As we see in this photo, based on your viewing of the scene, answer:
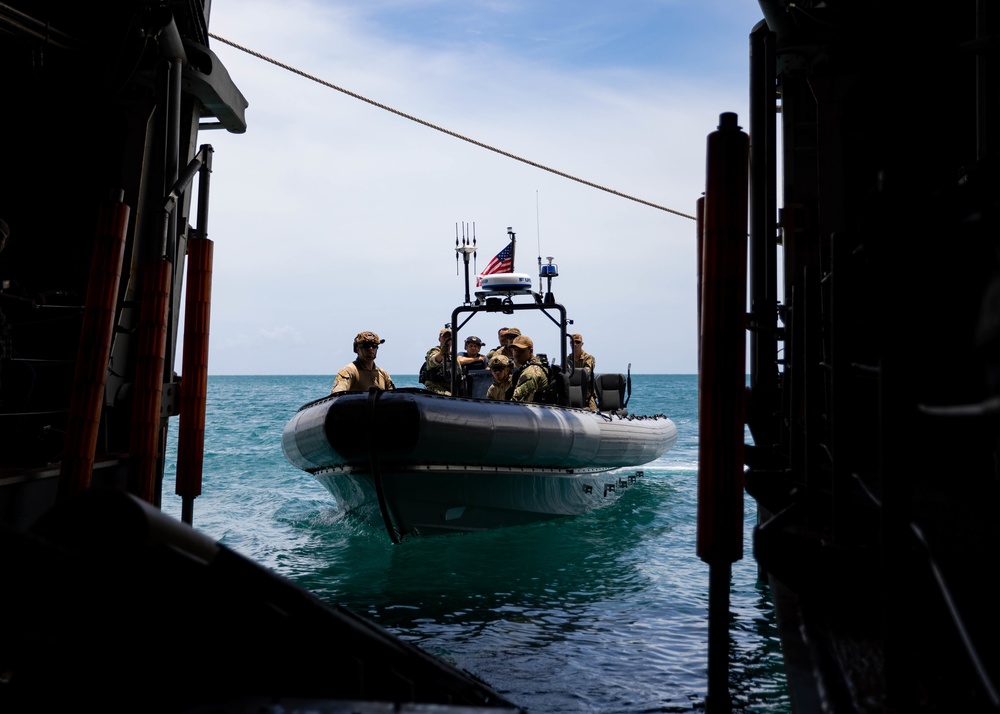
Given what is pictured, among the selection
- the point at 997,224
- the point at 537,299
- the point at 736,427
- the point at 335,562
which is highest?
the point at 537,299

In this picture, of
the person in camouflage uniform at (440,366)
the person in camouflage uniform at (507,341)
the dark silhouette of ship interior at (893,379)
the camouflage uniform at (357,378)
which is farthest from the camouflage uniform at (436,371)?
the dark silhouette of ship interior at (893,379)

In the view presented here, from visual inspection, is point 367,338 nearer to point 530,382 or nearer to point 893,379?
point 530,382

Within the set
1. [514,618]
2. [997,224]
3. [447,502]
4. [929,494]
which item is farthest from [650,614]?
[997,224]

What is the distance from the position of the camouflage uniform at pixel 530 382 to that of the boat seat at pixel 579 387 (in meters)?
0.73

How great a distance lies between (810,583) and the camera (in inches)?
85.4

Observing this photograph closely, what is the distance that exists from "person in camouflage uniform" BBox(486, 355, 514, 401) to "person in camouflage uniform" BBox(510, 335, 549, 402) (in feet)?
0.37

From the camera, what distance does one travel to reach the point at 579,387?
9.24m

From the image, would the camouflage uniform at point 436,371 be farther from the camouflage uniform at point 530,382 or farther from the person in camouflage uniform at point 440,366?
the camouflage uniform at point 530,382

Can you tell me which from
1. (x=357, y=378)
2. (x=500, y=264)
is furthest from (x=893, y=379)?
(x=500, y=264)

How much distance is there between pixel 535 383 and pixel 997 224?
23.3 ft

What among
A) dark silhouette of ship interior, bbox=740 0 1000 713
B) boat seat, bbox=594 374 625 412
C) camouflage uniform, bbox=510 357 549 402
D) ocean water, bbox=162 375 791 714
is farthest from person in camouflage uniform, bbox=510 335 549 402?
dark silhouette of ship interior, bbox=740 0 1000 713

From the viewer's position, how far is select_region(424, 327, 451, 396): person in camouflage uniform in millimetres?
9871

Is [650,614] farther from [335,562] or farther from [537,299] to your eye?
[537,299]

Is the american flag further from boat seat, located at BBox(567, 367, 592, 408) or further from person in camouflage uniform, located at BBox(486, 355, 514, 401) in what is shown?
boat seat, located at BBox(567, 367, 592, 408)
